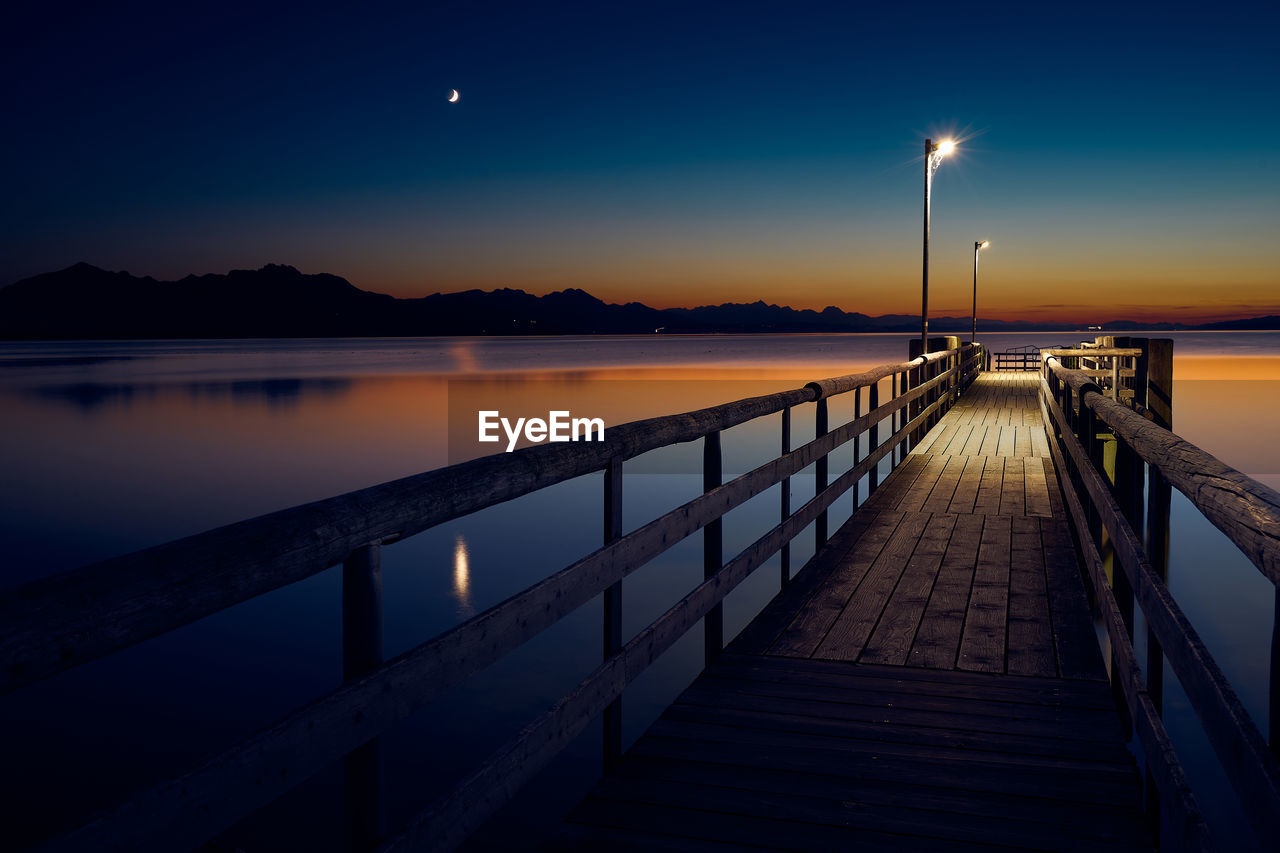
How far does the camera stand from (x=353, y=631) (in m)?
1.92

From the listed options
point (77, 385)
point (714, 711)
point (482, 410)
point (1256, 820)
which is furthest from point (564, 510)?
point (77, 385)

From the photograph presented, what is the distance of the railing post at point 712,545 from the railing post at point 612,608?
93 centimetres

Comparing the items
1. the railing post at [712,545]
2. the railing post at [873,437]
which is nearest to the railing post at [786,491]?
the railing post at [712,545]

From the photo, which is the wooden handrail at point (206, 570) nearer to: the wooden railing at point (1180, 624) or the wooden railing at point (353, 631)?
the wooden railing at point (353, 631)

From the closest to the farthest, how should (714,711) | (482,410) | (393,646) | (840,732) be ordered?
(840,732) < (714,711) < (393,646) < (482,410)

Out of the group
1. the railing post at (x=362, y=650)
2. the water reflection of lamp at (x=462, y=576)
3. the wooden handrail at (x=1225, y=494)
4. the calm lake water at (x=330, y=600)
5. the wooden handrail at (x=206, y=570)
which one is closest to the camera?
the wooden handrail at (x=206, y=570)

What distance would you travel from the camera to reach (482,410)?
38469 mm

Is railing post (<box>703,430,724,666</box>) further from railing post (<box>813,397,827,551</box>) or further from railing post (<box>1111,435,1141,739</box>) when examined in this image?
railing post (<box>813,397,827,551</box>)

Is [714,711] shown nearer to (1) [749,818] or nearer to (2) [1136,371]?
(1) [749,818]

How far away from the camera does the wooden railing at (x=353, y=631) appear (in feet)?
4.17

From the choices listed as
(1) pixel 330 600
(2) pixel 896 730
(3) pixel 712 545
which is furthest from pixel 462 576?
(2) pixel 896 730

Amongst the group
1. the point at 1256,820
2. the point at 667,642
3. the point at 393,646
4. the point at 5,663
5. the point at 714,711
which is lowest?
the point at 393,646

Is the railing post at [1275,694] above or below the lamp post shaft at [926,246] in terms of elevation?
below

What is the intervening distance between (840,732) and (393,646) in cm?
737
